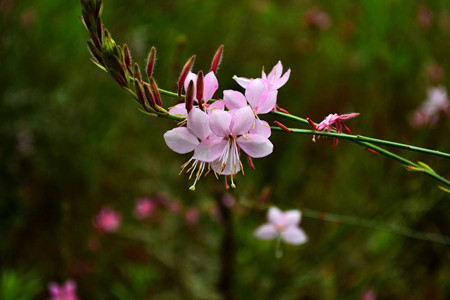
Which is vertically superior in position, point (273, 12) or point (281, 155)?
point (273, 12)

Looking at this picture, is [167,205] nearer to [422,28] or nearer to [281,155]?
[281,155]

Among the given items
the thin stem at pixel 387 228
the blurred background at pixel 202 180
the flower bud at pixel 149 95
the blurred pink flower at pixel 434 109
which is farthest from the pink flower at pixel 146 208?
the flower bud at pixel 149 95

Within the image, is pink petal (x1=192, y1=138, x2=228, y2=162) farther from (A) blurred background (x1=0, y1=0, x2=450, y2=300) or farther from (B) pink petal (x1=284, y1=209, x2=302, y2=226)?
(B) pink petal (x1=284, y1=209, x2=302, y2=226)

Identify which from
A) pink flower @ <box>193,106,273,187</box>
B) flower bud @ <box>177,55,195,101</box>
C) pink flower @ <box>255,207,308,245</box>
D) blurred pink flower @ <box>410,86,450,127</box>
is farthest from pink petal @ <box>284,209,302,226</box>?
blurred pink flower @ <box>410,86,450,127</box>

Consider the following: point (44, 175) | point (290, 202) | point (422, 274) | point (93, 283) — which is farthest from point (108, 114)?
point (422, 274)

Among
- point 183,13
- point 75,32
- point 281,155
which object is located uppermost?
point 183,13

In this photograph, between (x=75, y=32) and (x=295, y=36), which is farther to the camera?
(x=295, y=36)

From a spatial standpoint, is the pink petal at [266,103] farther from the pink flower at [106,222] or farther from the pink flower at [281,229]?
the pink flower at [106,222]
